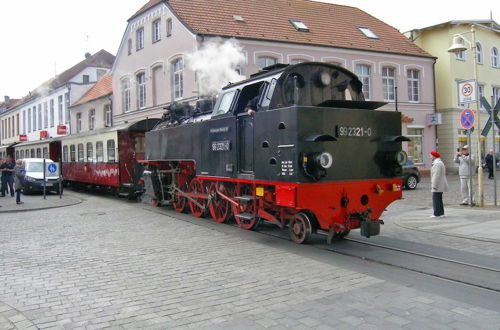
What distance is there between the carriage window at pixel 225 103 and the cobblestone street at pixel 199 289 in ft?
8.27

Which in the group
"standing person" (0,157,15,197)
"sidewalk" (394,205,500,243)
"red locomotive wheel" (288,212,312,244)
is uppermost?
"standing person" (0,157,15,197)

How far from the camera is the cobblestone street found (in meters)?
4.21

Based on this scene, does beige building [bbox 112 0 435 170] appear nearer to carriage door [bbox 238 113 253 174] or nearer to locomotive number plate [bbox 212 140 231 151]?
locomotive number plate [bbox 212 140 231 151]

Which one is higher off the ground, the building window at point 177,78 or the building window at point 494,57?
the building window at point 494,57

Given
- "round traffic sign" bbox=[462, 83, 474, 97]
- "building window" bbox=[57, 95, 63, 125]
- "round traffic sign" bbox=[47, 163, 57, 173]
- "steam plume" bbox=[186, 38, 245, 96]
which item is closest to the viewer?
"round traffic sign" bbox=[462, 83, 474, 97]

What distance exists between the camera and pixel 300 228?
25.3 feet

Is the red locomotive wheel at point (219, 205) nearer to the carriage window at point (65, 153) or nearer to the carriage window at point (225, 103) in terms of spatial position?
the carriage window at point (225, 103)

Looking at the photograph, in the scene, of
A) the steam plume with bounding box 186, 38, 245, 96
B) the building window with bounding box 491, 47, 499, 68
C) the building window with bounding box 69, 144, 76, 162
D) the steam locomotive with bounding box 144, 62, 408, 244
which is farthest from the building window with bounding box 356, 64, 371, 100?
the steam locomotive with bounding box 144, 62, 408, 244

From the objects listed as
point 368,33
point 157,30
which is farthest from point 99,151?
point 368,33

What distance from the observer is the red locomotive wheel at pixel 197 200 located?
35.5 feet

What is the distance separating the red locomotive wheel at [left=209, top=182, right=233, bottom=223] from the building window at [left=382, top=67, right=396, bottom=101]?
1887cm

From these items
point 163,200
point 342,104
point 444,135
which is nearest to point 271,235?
point 342,104

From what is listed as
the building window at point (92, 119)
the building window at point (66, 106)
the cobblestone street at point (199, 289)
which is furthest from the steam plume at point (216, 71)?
the building window at point (66, 106)

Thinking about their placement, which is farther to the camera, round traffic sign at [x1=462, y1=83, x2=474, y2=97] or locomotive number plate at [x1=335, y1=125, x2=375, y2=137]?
round traffic sign at [x1=462, y1=83, x2=474, y2=97]
